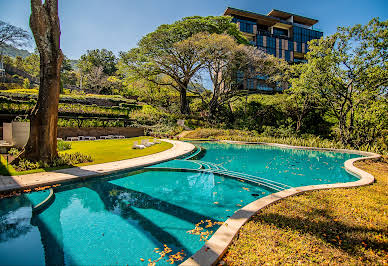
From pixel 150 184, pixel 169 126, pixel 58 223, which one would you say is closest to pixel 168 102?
pixel 169 126

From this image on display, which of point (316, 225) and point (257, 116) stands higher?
point (257, 116)

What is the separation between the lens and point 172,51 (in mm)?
23188

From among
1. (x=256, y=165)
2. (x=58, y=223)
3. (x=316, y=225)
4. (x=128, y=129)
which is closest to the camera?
(x=316, y=225)

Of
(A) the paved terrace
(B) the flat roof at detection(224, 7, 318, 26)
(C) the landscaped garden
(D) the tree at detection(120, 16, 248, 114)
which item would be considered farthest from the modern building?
(A) the paved terrace

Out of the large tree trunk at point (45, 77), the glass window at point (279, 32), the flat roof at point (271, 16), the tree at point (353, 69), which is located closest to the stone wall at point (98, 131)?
the large tree trunk at point (45, 77)

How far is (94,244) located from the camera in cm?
347

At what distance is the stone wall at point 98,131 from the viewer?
15984 millimetres

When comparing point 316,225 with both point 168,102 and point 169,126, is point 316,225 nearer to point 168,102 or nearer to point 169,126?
point 169,126

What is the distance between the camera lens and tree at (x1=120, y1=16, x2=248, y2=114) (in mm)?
22203

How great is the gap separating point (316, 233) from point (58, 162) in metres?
8.62

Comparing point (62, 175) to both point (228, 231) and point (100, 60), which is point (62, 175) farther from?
point (100, 60)

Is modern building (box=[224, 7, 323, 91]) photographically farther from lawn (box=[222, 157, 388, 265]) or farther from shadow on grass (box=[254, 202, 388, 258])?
shadow on grass (box=[254, 202, 388, 258])

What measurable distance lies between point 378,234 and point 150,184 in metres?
5.87

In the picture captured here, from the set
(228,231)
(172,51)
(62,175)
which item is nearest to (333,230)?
(228,231)
